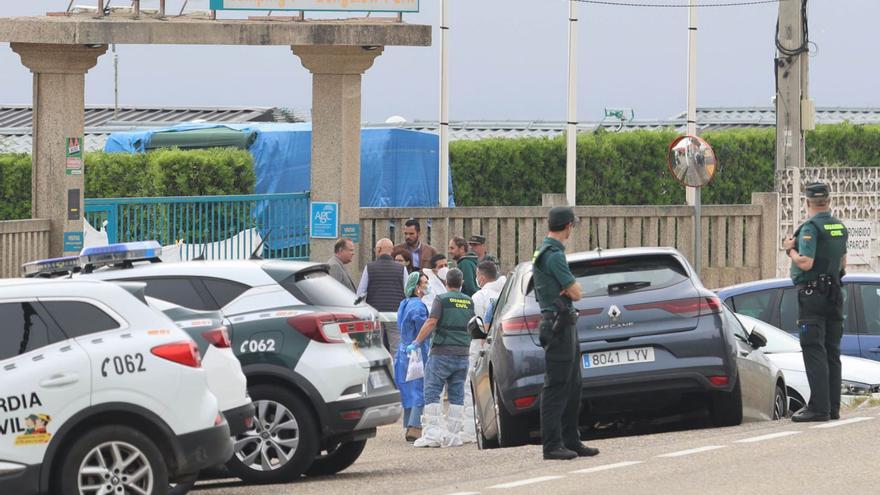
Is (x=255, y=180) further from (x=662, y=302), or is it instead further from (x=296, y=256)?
Result: (x=662, y=302)

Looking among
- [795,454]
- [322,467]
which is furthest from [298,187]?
[795,454]

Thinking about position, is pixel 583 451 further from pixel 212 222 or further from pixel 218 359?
pixel 212 222

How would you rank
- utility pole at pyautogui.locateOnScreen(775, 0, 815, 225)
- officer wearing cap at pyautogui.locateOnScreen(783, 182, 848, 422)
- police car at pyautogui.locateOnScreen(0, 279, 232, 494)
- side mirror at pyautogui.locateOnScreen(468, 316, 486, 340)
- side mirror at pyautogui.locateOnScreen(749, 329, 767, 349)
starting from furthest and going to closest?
utility pole at pyautogui.locateOnScreen(775, 0, 815, 225) → side mirror at pyautogui.locateOnScreen(749, 329, 767, 349) → side mirror at pyautogui.locateOnScreen(468, 316, 486, 340) → officer wearing cap at pyautogui.locateOnScreen(783, 182, 848, 422) → police car at pyautogui.locateOnScreen(0, 279, 232, 494)

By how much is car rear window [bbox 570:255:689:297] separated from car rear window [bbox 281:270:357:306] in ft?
5.71

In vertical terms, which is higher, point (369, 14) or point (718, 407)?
point (369, 14)

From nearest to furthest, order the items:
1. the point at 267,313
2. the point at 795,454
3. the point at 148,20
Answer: the point at 795,454
the point at 267,313
the point at 148,20

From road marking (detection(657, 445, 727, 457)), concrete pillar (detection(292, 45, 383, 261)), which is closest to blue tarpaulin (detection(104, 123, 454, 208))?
concrete pillar (detection(292, 45, 383, 261))

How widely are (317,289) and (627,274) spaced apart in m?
2.32

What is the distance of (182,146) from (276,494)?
19269 millimetres

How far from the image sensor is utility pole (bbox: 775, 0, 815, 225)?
25.2m

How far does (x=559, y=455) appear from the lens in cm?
1185

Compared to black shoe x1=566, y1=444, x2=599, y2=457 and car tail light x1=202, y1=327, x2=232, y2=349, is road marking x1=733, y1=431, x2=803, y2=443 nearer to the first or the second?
black shoe x1=566, y1=444, x2=599, y2=457

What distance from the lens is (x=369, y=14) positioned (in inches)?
858

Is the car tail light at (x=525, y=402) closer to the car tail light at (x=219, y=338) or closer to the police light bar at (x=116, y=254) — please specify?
the car tail light at (x=219, y=338)
